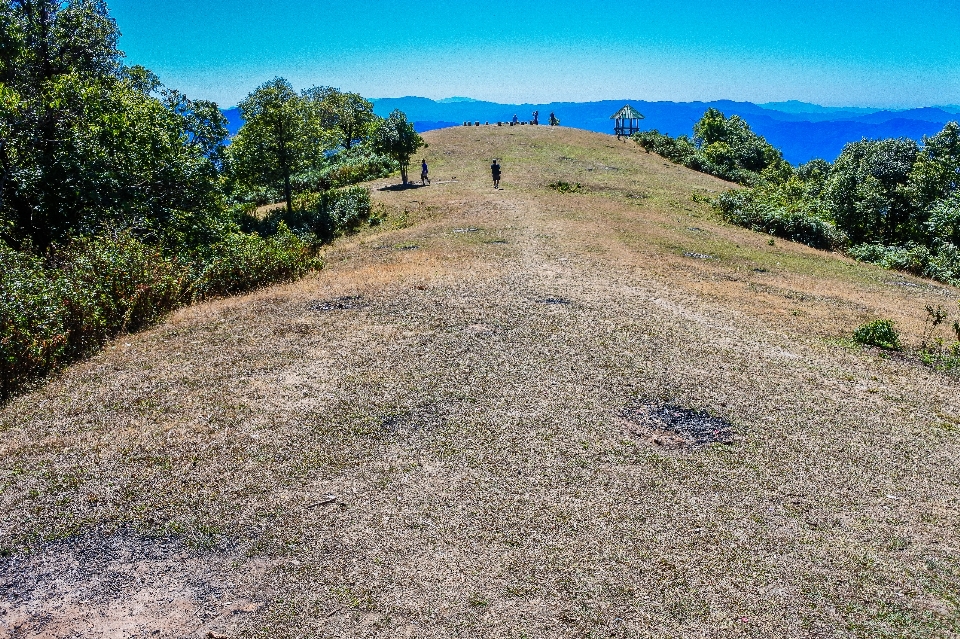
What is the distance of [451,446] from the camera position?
1152 cm

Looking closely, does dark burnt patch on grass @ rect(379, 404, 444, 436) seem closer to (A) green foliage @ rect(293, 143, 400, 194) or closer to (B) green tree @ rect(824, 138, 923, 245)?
(B) green tree @ rect(824, 138, 923, 245)

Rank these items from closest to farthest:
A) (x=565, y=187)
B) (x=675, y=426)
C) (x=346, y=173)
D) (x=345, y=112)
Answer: (x=675, y=426)
(x=565, y=187)
(x=346, y=173)
(x=345, y=112)

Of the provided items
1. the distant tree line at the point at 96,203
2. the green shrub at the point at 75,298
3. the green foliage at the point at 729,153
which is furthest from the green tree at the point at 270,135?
the green foliage at the point at 729,153

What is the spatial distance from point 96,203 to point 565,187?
31.4 metres

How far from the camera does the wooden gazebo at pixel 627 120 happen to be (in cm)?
7431

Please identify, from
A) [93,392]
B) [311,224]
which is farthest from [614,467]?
[311,224]

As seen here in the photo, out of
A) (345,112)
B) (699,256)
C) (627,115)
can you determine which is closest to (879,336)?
(699,256)

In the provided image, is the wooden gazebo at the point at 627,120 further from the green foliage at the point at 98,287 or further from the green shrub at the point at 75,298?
the green shrub at the point at 75,298

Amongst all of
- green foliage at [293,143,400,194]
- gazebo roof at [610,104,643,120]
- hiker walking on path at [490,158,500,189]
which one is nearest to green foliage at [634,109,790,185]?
gazebo roof at [610,104,643,120]

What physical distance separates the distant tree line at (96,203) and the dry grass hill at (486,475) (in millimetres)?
1230

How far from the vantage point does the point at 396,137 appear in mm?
43969

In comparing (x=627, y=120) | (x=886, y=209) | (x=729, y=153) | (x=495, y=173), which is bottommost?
(x=886, y=209)

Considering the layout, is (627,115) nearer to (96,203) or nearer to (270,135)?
(270,135)

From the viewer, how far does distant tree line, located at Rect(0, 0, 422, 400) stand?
15.6 meters
